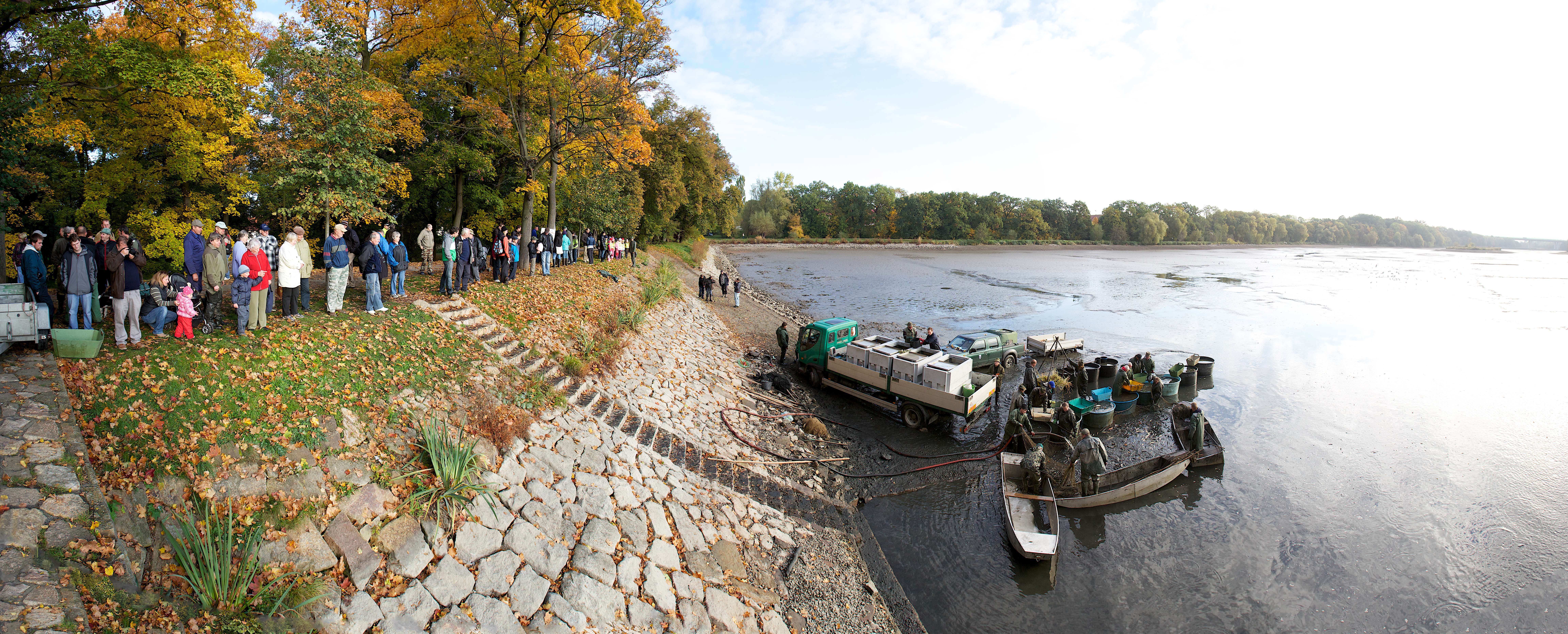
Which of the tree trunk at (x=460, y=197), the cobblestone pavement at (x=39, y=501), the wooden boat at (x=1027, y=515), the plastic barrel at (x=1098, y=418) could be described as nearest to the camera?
the cobblestone pavement at (x=39, y=501)

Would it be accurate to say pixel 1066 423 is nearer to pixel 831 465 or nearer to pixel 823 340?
pixel 831 465

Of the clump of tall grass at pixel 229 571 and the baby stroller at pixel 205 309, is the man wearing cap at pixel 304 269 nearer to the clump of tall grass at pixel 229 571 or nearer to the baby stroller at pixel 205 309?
the baby stroller at pixel 205 309

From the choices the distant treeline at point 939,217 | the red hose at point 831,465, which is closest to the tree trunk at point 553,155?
the red hose at point 831,465

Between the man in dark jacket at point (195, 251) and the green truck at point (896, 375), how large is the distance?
14.5 meters

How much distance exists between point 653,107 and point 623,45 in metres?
21.1

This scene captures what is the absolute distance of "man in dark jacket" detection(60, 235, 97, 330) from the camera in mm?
8992

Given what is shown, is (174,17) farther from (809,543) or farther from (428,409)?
(809,543)

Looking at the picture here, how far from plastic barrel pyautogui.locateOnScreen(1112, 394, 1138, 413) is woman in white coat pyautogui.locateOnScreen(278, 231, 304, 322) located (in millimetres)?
21480

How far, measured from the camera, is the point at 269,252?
39.3ft

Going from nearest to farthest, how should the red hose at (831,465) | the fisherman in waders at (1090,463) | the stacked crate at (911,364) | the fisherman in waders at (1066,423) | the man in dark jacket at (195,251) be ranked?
1. the man in dark jacket at (195,251)
2. the fisherman in waders at (1090,463)
3. the red hose at (831,465)
4. the fisherman in waders at (1066,423)
5. the stacked crate at (911,364)

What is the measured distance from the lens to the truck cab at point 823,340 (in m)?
19.0

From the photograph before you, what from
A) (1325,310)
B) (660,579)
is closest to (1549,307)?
(1325,310)

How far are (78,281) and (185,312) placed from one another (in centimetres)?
181

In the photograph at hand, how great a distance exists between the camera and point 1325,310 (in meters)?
44.5
